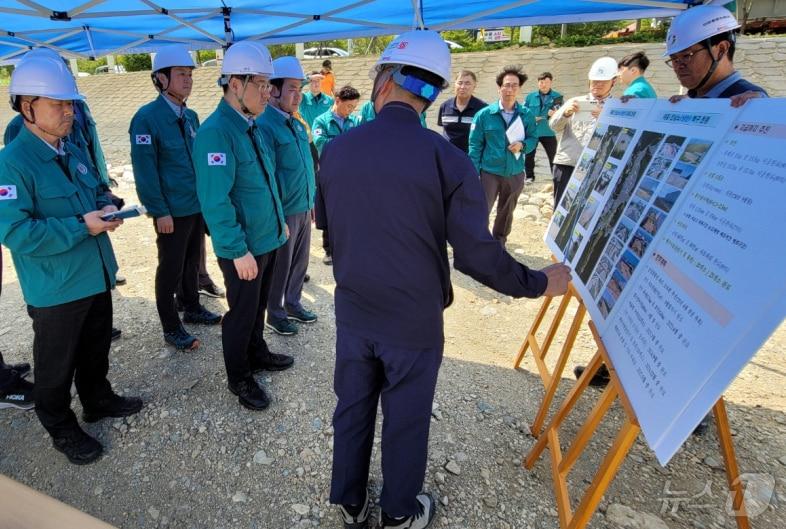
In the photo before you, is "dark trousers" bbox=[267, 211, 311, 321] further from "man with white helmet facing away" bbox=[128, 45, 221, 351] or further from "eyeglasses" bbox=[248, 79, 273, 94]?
"eyeglasses" bbox=[248, 79, 273, 94]

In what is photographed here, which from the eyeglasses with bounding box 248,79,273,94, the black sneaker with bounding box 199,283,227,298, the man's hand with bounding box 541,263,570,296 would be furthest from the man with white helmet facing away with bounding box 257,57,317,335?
the man's hand with bounding box 541,263,570,296

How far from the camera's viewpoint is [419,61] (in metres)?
1.44

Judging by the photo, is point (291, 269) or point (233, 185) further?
point (291, 269)

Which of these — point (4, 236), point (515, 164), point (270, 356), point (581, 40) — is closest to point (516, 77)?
point (515, 164)

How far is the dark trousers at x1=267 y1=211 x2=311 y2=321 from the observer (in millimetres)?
3314

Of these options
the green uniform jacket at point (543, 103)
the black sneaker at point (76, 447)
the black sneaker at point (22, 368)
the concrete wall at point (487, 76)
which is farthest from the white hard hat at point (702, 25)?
the concrete wall at point (487, 76)

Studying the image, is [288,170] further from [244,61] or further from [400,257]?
[400,257]

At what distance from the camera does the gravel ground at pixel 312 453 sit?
6.78 feet

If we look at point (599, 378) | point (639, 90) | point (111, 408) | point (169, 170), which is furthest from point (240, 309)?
point (639, 90)

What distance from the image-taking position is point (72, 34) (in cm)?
522

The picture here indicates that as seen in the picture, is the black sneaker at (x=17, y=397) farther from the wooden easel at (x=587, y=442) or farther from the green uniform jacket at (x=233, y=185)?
the wooden easel at (x=587, y=442)

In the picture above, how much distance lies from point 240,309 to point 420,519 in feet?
4.70

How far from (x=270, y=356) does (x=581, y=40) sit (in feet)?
55.0

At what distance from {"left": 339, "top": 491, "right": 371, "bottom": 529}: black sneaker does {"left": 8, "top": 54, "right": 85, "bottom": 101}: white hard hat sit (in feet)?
7.12
